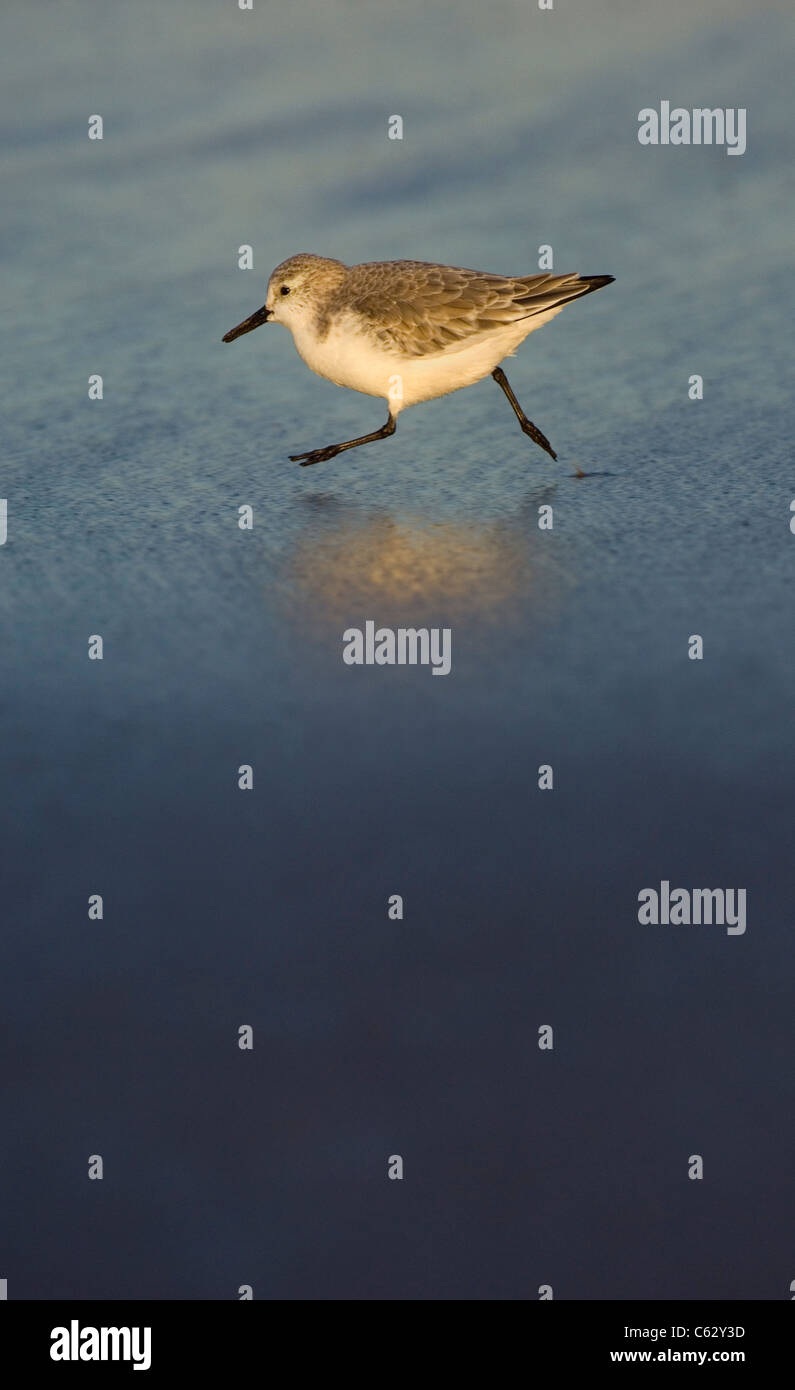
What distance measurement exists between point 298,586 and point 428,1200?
2873mm

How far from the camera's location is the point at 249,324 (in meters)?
7.20

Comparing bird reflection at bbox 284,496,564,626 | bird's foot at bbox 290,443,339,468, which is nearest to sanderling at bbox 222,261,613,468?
bird's foot at bbox 290,443,339,468

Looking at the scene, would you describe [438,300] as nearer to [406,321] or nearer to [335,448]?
[406,321]

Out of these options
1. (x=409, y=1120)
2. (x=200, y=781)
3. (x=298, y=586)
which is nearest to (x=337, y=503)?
(x=298, y=586)

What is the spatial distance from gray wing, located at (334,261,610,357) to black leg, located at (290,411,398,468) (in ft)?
0.96

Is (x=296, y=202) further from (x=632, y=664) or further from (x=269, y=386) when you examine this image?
(x=632, y=664)

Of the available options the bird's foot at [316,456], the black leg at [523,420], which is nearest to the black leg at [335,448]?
the bird's foot at [316,456]

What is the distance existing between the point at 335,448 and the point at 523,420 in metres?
0.73

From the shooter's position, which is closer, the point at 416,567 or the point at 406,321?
the point at 416,567

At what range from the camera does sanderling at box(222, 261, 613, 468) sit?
265 inches

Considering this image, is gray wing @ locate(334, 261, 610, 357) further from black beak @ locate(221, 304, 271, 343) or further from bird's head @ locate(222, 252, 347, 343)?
black beak @ locate(221, 304, 271, 343)

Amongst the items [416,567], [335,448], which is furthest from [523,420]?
[416,567]

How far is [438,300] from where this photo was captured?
6.84 meters

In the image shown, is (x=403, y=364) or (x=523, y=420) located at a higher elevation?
(x=403, y=364)
